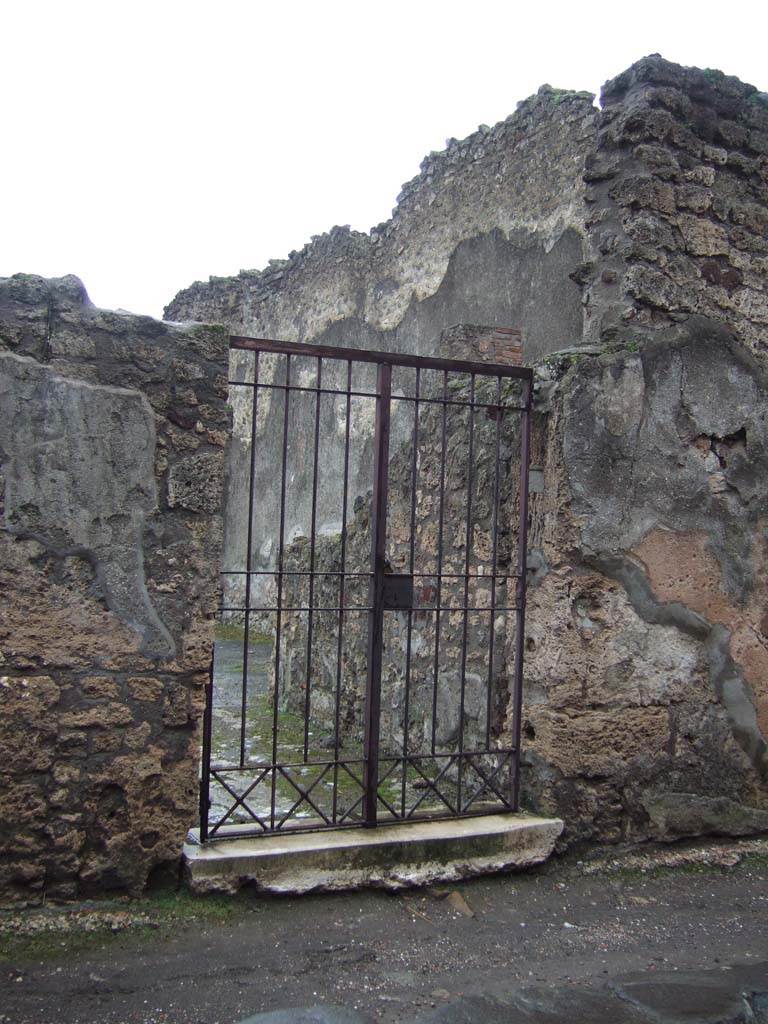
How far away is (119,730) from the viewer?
349cm

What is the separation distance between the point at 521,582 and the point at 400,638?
1.47 metres

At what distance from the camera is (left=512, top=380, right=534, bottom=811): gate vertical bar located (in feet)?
14.3

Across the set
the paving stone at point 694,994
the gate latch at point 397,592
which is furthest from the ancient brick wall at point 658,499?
the paving stone at point 694,994

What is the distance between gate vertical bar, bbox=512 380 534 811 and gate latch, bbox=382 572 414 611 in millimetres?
581

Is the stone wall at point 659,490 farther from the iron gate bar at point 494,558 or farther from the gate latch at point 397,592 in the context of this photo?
the gate latch at point 397,592

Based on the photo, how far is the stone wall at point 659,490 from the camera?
4320 millimetres

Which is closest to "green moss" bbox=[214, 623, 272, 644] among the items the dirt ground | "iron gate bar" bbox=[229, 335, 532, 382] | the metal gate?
the metal gate

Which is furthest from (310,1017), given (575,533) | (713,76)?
(713,76)

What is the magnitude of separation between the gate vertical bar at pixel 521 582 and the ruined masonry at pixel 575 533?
5cm

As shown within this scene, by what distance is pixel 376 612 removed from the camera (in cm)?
408

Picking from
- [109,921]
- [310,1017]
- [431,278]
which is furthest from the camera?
[431,278]

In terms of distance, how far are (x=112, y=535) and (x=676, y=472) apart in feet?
8.48

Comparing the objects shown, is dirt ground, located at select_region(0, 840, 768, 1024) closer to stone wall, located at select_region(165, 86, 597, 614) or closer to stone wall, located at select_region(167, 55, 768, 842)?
stone wall, located at select_region(167, 55, 768, 842)

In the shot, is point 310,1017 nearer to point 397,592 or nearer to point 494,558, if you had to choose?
point 397,592
